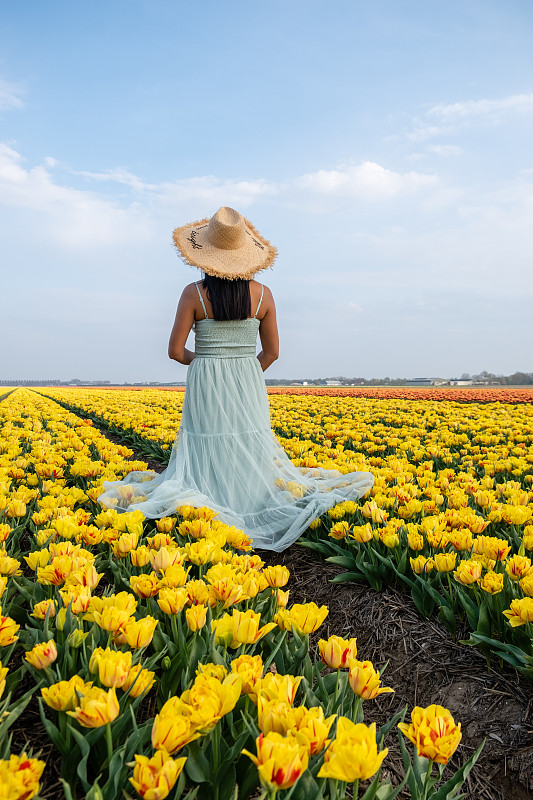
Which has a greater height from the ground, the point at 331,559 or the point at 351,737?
the point at 351,737

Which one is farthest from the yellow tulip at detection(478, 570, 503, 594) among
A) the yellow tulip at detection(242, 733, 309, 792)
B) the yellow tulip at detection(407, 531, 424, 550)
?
the yellow tulip at detection(242, 733, 309, 792)

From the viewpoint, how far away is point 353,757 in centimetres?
92

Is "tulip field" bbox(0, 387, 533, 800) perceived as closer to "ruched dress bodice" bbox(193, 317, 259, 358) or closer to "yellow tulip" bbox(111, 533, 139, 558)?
"yellow tulip" bbox(111, 533, 139, 558)

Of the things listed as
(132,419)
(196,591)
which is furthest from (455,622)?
(132,419)

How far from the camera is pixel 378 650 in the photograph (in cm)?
233

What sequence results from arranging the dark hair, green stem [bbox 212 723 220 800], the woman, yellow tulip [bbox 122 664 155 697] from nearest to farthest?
green stem [bbox 212 723 220 800]
yellow tulip [bbox 122 664 155 697]
the woman
the dark hair

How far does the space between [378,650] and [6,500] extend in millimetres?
2150

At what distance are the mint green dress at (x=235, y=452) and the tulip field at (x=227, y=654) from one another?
20cm

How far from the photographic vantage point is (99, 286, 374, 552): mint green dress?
3.51 metres

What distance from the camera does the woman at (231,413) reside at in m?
3.38

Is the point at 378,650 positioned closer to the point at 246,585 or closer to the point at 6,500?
the point at 246,585

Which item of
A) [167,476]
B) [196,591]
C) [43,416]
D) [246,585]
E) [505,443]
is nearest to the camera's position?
[196,591]

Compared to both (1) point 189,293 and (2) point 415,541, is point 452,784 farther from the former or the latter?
(1) point 189,293

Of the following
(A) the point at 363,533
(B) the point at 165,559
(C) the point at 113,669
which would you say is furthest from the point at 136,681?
(A) the point at 363,533
